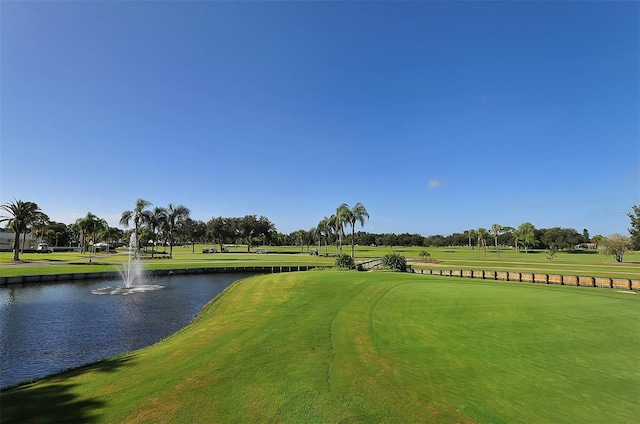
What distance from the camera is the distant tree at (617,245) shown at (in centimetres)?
7138

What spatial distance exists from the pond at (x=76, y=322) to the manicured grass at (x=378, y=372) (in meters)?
4.64

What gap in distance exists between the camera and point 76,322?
22859mm

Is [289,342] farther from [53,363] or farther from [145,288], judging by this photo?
[145,288]

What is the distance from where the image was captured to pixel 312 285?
29812mm

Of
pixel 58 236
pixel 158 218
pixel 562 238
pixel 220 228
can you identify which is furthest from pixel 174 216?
pixel 562 238

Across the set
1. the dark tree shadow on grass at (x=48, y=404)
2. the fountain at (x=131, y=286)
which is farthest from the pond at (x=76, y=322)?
the dark tree shadow on grass at (x=48, y=404)

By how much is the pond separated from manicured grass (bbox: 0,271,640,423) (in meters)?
4.64

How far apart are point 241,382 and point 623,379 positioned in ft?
39.0

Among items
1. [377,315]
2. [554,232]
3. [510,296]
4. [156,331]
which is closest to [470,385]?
[377,315]

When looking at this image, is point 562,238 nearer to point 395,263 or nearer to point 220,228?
point 395,263

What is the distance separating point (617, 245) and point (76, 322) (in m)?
97.8

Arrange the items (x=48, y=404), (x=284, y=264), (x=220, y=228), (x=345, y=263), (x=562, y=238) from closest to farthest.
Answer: (x=48, y=404)
(x=345, y=263)
(x=284, y=264)
(x=220, y=228)
(x=562, y=238)

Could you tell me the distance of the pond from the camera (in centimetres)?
1585

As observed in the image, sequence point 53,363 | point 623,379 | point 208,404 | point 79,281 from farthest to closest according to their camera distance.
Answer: point 79,281
point 53,363
point 623,379
point 208,404
